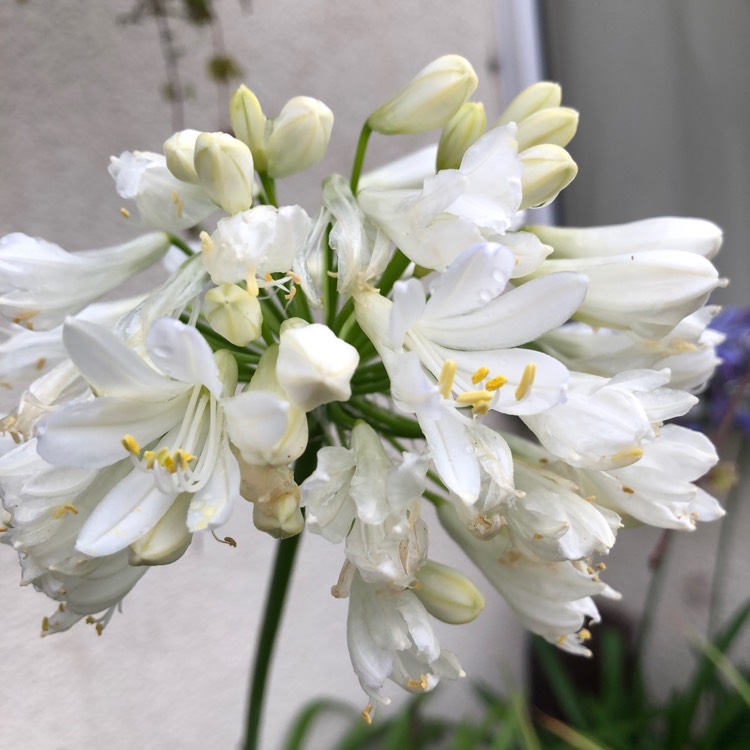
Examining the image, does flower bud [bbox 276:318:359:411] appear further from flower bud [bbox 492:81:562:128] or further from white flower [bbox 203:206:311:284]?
flower bud [bbox 492:81:562:128]

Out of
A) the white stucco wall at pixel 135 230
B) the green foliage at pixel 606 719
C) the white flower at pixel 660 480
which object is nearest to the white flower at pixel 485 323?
the white flower at pixel 660 480

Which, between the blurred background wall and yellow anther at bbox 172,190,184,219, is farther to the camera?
the blurred background wall

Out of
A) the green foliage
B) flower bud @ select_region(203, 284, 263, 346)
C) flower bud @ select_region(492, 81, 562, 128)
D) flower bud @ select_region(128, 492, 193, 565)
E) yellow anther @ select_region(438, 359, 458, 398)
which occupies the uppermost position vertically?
flower bud @ select_region(492, 81, 562, 128)

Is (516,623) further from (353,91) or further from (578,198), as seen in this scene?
(353,91)

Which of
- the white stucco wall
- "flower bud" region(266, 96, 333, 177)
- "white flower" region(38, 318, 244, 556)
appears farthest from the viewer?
the white stucco wall

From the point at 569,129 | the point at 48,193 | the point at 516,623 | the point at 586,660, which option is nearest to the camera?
the point at 569,129

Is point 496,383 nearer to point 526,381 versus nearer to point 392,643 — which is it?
point 526,381

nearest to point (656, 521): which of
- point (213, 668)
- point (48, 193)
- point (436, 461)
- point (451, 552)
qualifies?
point (436, 461)

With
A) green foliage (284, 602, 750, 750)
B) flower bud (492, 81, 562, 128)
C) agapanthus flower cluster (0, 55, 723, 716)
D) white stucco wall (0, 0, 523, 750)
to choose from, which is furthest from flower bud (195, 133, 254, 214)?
green foliage (284, 602, 750, 750)
